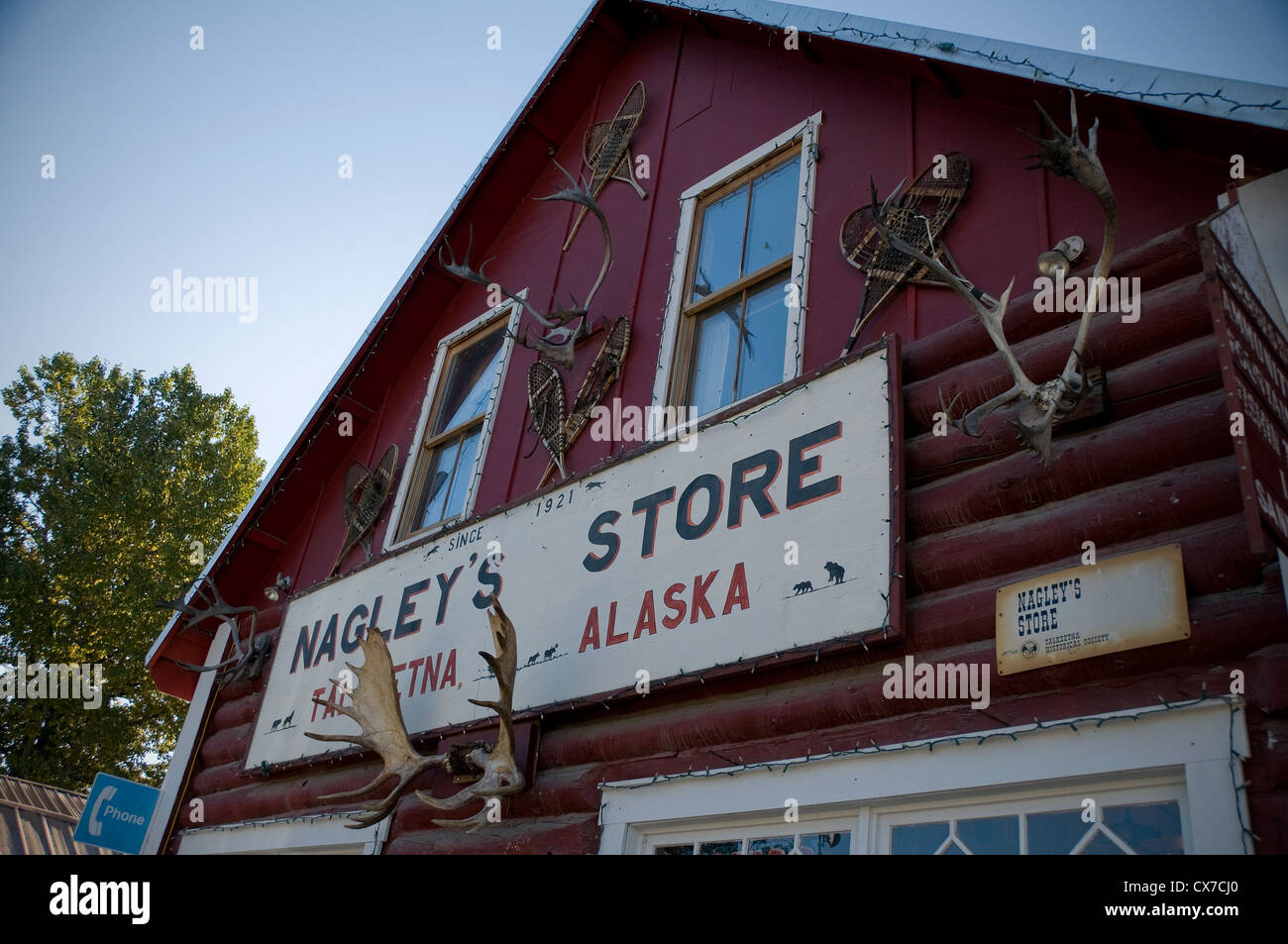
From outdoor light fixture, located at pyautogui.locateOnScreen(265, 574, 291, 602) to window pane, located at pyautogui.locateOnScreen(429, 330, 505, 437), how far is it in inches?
74.4

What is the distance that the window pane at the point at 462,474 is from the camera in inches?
321

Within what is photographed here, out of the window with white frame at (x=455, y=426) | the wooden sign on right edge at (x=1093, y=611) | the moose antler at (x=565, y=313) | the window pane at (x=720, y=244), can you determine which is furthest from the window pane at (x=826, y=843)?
the window with white frame at (x=455, y=426)

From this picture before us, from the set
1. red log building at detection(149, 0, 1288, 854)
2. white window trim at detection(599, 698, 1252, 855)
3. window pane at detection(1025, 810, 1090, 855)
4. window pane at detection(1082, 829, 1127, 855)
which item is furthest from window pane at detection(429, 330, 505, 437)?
window pane at detection(1082, 829, 1127, 855)

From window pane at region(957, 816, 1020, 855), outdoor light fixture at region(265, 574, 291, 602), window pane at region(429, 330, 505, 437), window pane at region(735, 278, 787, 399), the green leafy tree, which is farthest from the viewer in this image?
the green leafy tree

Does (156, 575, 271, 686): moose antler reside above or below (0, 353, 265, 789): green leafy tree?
below

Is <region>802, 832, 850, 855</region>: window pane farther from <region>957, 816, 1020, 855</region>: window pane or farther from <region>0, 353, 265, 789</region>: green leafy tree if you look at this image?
<region>0, 353, 265, 789</region>: green leafy tree

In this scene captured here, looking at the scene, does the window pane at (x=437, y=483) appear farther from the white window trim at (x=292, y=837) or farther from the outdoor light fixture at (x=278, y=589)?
the white window trim at (x=292, y=837)

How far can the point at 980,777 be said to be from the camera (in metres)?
Answer: 3.99

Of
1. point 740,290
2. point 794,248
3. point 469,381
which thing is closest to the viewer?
point 794,248

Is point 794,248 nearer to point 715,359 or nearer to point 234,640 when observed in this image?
point 715,359

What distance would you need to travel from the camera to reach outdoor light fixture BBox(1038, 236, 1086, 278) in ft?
14.5

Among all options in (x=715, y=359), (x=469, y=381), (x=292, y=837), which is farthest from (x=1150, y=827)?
(x=469, y=381)

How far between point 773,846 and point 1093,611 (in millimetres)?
1672
